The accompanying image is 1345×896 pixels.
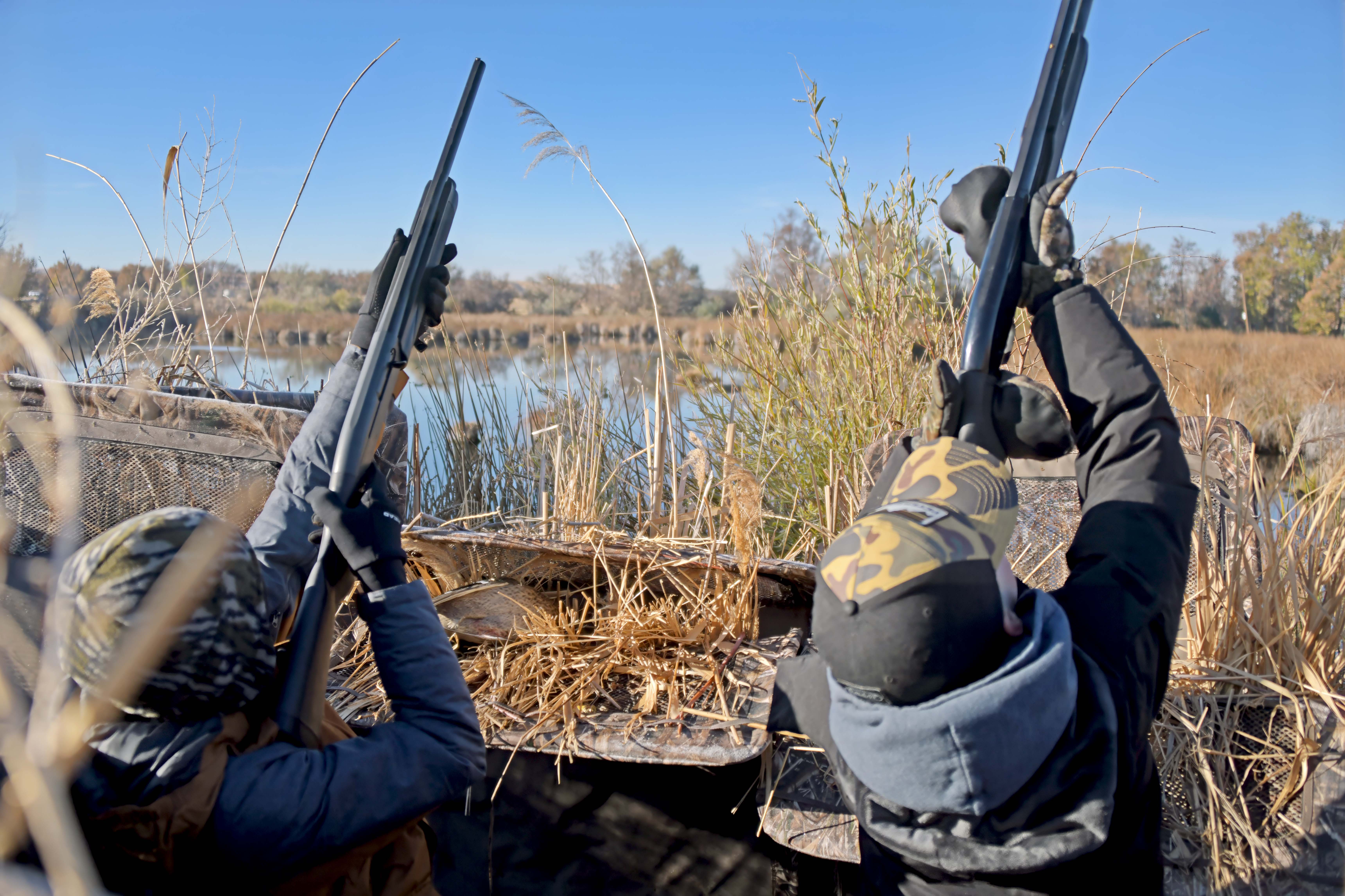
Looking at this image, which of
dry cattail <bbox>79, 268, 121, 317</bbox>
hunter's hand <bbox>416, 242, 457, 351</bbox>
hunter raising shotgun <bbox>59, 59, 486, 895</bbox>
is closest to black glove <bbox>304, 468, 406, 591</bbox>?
hunter raising shotgun <bbox>59, 59, 486, 895</bbox>

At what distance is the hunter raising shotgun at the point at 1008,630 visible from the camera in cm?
86

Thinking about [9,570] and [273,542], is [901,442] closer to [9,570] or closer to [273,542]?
[273,542]

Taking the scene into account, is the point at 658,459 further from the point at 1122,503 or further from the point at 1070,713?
the point at 1070,713

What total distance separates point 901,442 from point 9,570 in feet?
8.82

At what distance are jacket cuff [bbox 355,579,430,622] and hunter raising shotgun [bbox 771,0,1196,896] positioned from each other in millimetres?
720

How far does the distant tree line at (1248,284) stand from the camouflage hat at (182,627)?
9.05 feet

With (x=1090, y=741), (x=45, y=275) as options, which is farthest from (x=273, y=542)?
(x=45, y=275)

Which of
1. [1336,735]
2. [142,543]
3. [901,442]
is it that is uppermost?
[901,442]

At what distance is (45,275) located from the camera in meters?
3.72

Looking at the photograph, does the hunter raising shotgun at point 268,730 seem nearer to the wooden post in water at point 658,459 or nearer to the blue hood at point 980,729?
the blue hood at point 980,729

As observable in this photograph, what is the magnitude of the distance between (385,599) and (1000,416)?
1.13 metres

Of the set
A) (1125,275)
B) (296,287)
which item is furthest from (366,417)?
(296,287)

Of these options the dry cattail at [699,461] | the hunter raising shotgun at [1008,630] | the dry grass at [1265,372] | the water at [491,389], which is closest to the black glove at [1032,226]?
the hunter raising shotgun at [1008,630]

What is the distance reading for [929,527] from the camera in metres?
0.88
